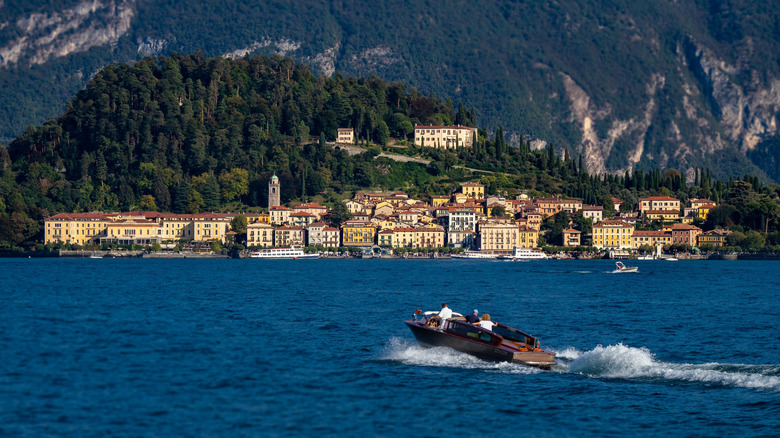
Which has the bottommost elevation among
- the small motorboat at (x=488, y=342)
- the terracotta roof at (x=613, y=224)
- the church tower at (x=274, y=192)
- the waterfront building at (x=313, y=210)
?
the small motorboat at (x=488, y=342)

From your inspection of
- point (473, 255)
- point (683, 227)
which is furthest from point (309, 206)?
point (683, 227)

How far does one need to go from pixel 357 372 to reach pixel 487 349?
5.04 meters

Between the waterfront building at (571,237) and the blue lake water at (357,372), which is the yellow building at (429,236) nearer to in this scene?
the waterfront building at (571,237)

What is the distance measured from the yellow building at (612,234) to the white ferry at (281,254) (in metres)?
47.3

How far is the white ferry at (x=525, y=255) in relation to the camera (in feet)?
569

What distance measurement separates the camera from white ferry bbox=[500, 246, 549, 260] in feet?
569

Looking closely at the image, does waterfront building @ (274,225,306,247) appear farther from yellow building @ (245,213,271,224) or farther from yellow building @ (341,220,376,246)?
yellow building @ (341,220,376,246)

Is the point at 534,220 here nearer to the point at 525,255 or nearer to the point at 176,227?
the point at 525,255

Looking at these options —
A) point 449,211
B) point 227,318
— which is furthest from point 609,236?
point 227,318

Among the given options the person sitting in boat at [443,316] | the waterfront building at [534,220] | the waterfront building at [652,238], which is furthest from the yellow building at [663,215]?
the person sitting in boat at [443,316]

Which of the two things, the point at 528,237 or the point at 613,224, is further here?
the point at 528,237

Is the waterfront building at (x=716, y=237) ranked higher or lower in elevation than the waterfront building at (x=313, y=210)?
lower

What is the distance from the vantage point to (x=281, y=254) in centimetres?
17538

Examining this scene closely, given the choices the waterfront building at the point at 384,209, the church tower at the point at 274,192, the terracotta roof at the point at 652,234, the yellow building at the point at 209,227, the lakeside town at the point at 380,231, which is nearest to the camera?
the lakeside town at the point at 380,231
